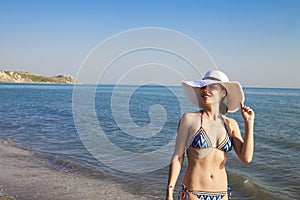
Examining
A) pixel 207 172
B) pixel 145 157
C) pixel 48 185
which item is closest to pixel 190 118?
pixel 207 172

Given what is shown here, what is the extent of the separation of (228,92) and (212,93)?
0.21 meters

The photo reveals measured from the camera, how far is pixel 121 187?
8.35m

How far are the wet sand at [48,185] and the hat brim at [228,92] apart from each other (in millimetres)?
4914

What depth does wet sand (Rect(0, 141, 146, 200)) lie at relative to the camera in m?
7.25

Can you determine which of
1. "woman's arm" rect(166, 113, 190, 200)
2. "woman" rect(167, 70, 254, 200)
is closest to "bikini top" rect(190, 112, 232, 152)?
Answer: "woman" rect(167, 70, 254, 200)

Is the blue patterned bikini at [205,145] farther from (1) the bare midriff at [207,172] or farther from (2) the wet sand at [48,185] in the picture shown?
(2) the wet sand at [48,185]

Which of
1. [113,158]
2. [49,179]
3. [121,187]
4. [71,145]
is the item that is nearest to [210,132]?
[121,187]

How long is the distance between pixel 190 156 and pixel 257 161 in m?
9.37

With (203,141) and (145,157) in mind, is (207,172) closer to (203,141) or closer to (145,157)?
(203,141)

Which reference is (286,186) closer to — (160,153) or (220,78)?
(160,153)

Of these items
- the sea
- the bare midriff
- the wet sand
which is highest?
the bare midriff

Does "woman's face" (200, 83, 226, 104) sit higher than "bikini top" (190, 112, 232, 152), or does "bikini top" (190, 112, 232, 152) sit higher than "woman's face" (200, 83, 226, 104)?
"woman's face" (200, 83, 226, 104)

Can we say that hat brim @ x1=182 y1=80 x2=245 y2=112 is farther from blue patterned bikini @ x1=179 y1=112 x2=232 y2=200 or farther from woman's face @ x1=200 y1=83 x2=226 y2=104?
blue patterned bikini @ x1=179 y1=112 x2=232 y2=200

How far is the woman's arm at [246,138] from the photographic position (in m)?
2.99
